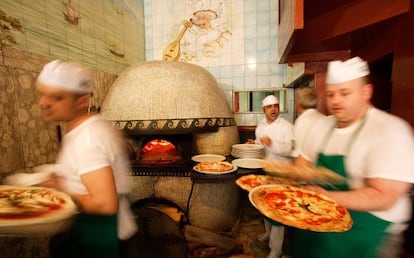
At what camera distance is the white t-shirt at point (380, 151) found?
1.13m

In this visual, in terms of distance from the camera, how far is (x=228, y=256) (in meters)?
2.78

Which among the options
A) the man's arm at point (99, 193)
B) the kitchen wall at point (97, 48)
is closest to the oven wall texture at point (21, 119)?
the kitchen wall at point (97, 48)

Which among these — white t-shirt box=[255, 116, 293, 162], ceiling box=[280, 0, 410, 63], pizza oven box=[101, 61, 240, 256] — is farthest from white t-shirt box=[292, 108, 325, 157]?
pizza oven box=[101, 61, 240, 256]

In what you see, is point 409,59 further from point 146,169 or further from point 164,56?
point 164,56

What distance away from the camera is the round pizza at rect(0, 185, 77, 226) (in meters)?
1.06

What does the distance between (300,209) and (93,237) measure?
1.33 meters

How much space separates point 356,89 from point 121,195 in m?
1.61

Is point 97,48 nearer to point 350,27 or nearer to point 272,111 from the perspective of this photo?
point 272,111

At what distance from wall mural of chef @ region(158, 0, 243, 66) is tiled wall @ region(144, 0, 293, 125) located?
1.7 inches

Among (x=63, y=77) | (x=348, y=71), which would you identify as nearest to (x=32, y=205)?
(x=63, y=77)

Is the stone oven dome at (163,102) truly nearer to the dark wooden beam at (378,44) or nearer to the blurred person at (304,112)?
the blurred person at (304,112)

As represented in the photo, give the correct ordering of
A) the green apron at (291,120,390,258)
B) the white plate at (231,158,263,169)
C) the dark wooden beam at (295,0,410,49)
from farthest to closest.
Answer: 1. the white plate at (231,158,263,169)
2. the dark wooden beam at (295,0,410,49)
3. the green apron at (291,120,390,258)

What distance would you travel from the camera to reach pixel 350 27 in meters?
2.04

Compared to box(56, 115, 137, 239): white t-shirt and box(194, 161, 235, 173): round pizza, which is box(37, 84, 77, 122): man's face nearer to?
box(56, 115, 137, 239): white t-shirt
